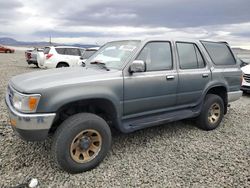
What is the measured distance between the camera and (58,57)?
13.3m

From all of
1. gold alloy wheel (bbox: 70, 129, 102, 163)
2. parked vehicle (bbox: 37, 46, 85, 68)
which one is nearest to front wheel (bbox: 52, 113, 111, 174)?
gold alloy wheel (bbox: 70, 129, 102, 163)

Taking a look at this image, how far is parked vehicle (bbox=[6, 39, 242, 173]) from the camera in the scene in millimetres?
3004

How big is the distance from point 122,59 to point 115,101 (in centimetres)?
75

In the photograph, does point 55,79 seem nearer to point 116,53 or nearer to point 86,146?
point 86,146

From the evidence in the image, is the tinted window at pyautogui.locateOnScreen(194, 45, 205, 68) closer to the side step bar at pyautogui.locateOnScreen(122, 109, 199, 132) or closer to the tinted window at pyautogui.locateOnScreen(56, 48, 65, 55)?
the side step bar at pyautogui.locateOnScreen(122, 109, 199, 132)

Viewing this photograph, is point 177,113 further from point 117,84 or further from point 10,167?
point 10,167

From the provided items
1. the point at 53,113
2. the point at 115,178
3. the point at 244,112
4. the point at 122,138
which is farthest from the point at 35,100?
the point at 244,112

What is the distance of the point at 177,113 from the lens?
436 centimetres

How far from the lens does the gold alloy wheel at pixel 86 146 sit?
3.21m

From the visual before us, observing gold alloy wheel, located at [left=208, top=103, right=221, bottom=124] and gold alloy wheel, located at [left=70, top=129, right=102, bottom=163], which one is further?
gold alloy wheel, located at [left=208, top=103, right=221, bottom=124]

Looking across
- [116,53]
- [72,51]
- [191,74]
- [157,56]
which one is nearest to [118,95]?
[116,53]

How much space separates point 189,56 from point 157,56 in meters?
0.81

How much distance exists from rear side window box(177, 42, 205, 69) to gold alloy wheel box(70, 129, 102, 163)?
6.68ft

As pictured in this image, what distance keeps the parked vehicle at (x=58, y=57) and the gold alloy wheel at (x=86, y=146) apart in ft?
33.3
